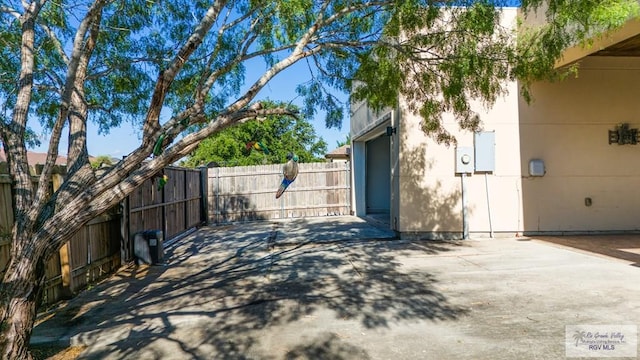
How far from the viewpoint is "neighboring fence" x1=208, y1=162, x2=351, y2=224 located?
637 inches

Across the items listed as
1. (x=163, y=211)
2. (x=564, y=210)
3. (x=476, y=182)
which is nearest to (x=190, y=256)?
(x=163, y=211)

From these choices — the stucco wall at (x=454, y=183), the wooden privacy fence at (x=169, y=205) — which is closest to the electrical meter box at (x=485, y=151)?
the stucco wall at (x=454, y=183)

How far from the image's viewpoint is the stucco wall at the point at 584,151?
1020cm

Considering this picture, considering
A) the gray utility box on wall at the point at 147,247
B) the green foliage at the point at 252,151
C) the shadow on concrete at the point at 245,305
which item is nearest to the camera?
the shadow on concrete at the point at 245,305

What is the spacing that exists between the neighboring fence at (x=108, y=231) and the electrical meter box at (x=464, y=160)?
281 inches

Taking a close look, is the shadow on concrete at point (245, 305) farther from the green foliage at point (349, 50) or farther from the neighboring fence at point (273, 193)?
the neighboring fence at point (273, 193)

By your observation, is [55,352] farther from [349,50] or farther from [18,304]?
[349,50]

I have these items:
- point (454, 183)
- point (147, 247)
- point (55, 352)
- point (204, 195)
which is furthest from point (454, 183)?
point (204, 195)

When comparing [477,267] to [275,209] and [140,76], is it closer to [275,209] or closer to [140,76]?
[140,76]

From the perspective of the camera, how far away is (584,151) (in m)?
10.2

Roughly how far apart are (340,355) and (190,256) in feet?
20.1

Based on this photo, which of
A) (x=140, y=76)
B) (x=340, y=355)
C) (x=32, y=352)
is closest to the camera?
(x=340, y=355)

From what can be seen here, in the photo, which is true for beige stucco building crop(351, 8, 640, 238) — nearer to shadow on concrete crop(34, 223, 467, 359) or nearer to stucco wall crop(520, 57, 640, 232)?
stucco wall crop(520, 57, 640, 232)

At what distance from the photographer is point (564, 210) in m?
10.2
